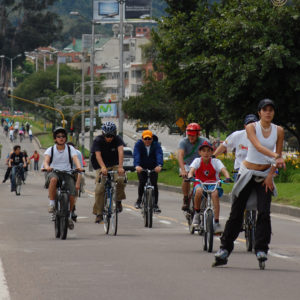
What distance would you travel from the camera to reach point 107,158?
16781 millimetres

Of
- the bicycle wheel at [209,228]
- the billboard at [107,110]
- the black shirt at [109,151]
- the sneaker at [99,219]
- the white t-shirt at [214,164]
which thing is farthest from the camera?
the billboard at [107,110]

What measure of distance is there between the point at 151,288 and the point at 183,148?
279 inches

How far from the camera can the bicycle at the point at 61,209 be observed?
15180mm

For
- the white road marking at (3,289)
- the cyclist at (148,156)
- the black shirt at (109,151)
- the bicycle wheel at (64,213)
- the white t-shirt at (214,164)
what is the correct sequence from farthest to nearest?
the cyclist at (148,156) → the black shirt at (109,151) → the bicycle wheel at (64,213) → the white t-shirt at (214,164) → the white road marking at (3,289)

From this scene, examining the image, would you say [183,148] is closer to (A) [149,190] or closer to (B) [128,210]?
(A) [149,190]

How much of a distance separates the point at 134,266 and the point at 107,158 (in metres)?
5.40

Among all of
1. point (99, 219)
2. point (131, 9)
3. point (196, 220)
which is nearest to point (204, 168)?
point (196, 220)

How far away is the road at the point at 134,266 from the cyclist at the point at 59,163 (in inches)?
28.3

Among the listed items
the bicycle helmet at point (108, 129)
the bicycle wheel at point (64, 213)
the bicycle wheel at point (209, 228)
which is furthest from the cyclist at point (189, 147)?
the bicycle wheel at point (209, 228)

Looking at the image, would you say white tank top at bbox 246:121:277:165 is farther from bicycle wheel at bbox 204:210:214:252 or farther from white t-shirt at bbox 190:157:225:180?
white t-shirt at bbox 190:157:225:180

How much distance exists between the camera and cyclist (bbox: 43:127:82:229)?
1552cm

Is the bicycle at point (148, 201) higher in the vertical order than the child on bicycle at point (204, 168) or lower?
lower

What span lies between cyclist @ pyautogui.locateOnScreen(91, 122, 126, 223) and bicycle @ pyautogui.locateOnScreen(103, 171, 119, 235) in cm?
7

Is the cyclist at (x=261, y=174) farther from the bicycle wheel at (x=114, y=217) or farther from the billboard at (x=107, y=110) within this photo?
the billboard at (x=107, y=110)
